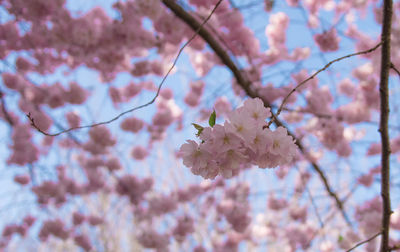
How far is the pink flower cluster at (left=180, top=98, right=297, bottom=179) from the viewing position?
0.67m

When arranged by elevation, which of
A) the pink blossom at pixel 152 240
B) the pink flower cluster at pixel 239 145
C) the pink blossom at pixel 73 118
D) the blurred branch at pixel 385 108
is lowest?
the pink flower cluster at pixel 239 145

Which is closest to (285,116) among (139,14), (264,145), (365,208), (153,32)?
(365,208)

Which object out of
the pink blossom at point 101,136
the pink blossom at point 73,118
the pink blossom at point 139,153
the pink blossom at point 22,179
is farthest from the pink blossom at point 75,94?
the pink blossom at point 22,179

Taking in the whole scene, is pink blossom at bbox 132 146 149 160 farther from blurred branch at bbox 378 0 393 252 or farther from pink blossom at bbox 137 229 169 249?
blurred branch at bbox 378 0 393 252

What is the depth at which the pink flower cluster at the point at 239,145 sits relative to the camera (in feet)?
2.20

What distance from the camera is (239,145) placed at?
27.1 inches

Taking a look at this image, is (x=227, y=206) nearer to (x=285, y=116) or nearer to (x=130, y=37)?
(x=285, y=116)

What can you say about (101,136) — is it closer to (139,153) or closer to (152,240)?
(152,240)

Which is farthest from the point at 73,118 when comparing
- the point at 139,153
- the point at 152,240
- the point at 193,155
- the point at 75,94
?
the point at 193,155

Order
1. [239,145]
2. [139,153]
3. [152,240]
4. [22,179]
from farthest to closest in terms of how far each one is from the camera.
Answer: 1. [139,153]
2. [22,179]
3. [152,240]
4. [239,145]

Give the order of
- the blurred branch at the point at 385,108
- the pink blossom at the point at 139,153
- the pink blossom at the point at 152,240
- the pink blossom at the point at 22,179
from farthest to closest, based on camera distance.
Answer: the pink blossom at the point at 139,153 → the pink blossom at the point at 22,179 → the pink blossom at the point at 152,240 → the blurred branch at the point at 385,108

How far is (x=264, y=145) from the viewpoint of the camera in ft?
2.31

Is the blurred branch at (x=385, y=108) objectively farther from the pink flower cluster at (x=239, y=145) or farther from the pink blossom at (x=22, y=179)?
the pink blossom at (x=22, y=179)

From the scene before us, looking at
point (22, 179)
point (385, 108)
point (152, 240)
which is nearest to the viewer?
point (385, 108)
